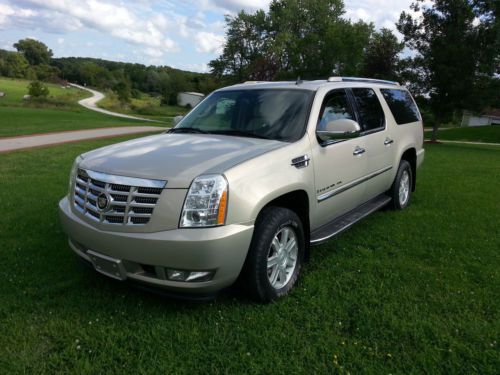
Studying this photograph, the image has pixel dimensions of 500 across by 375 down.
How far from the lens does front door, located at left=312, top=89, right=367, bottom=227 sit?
381cm

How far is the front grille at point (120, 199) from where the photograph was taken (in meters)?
2.85

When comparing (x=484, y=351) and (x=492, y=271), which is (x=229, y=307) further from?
(x=492, y=271)

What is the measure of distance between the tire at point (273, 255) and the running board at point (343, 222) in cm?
28

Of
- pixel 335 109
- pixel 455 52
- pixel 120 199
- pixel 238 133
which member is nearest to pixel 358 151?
pixel 335 109

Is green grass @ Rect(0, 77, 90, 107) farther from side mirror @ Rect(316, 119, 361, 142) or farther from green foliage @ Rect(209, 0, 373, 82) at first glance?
side mirror @ Rect(316, 119, 361, 142)

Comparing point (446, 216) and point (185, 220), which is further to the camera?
point (446, 216)

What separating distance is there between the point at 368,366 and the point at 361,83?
3.46m

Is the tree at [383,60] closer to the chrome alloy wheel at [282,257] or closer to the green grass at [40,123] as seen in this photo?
the green grass at [40,123]

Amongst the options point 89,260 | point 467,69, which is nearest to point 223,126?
point 89,260

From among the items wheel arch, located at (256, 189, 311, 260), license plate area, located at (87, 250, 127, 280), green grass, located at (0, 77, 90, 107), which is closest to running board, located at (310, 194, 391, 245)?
wheel arch, located at (256, 189, 311, 260)

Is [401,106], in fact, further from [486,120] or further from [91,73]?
[91,73]

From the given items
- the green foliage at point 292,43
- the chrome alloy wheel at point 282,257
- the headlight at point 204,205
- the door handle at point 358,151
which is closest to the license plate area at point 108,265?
the headlight at point 204,205

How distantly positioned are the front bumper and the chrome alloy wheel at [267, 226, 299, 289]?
412mm

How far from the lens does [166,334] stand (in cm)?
293
